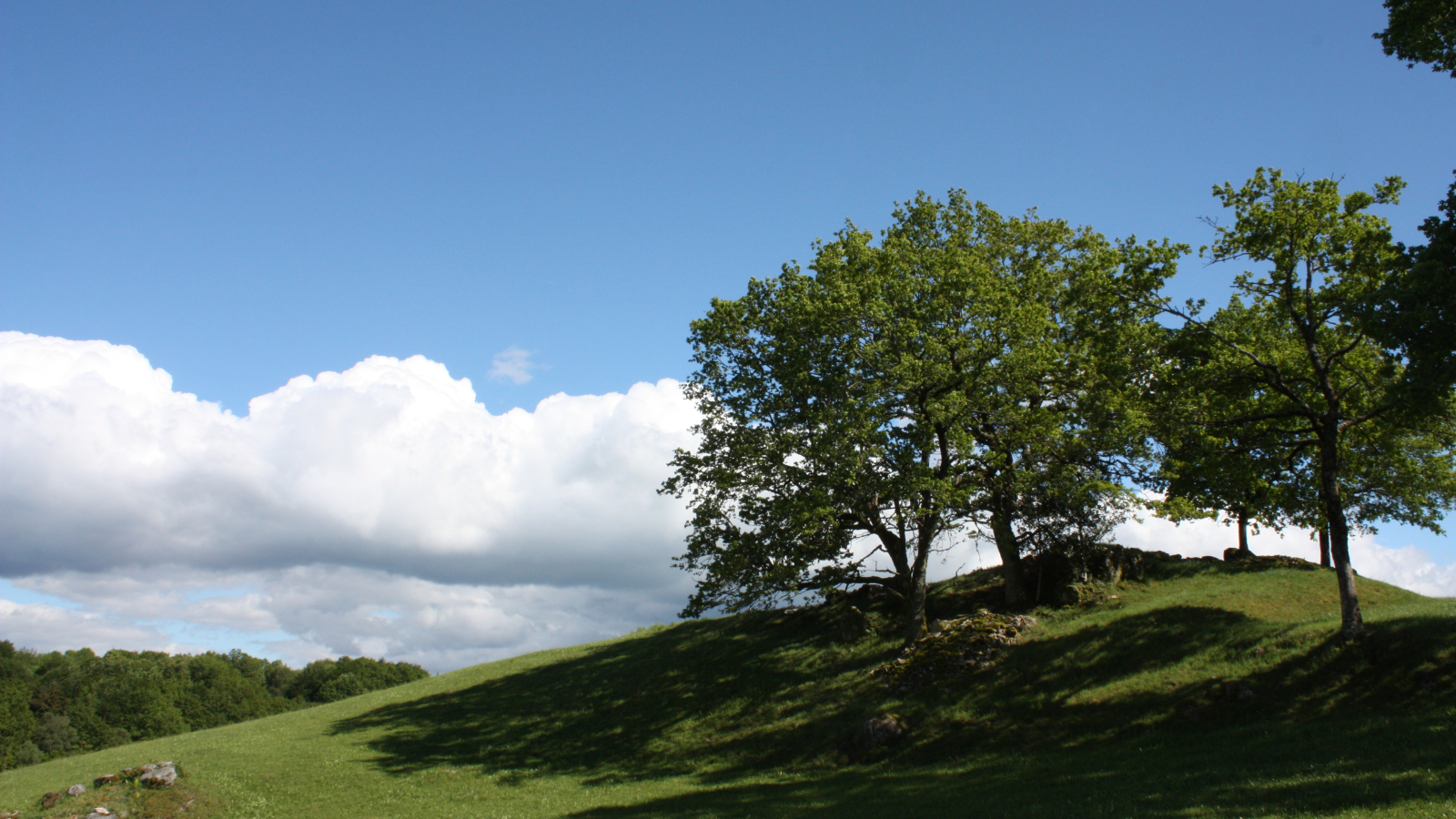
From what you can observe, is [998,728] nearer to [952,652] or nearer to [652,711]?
[952,652]

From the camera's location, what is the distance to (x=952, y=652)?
31438mm

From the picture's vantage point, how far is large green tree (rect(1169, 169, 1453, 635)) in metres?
24.0

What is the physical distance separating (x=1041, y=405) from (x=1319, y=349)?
10.8m

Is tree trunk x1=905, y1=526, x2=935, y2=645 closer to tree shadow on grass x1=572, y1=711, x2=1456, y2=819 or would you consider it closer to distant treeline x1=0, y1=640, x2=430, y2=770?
tree shadow on grass x1=572, y1=711, x2=1456, y2=819

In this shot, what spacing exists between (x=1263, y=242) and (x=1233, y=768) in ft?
57.2

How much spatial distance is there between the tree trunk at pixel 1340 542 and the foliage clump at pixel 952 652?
448 inches

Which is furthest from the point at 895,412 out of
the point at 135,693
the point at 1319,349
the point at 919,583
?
the point at 135,693

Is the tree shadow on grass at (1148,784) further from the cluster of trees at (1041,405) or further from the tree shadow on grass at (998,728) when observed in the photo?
the cluster of trees at (1041,405)

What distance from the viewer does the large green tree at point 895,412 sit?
30.9 metres

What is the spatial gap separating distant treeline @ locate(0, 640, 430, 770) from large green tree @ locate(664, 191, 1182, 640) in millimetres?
85032

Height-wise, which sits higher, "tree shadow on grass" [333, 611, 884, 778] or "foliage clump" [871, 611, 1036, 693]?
"foliage clump" [871, 611, 1036, 693]

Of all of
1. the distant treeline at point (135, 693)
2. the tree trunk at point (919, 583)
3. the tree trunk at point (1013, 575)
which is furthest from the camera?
the distant treeline at point (135, 693)

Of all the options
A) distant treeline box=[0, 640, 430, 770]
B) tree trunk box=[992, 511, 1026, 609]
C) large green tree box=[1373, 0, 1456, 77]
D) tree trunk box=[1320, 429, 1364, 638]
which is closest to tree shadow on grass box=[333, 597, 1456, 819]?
tree trunk box=[1320, 429, 1364, 638]

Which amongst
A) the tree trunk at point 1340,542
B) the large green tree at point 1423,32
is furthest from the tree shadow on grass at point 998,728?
the large green tree at point 1423,32
